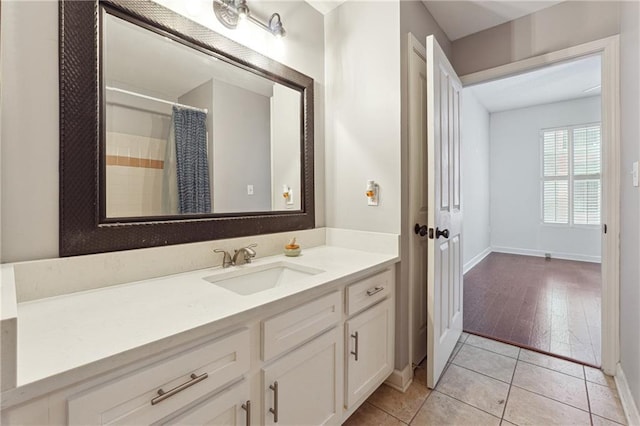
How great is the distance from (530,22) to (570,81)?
2.74 m

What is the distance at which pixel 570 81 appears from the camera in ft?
12.9

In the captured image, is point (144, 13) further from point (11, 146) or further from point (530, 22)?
point (530, 22)

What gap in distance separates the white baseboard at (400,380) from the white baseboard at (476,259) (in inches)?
112

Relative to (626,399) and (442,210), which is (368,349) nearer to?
(442,210)

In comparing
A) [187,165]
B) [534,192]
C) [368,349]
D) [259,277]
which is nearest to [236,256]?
[259,277]

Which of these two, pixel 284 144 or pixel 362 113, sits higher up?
pixel 362 113

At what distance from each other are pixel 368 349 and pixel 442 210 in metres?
0.92

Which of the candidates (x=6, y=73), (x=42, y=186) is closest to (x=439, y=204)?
(x=42, y=186)

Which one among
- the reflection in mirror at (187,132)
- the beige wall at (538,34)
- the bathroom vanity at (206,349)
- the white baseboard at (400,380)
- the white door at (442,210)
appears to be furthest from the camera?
the beige wall at (538,34)

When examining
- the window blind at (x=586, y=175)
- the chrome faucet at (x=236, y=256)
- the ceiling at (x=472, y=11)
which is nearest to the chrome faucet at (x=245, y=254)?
the chrome faucet at (x=236, y=256)

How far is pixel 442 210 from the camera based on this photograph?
1751 mm

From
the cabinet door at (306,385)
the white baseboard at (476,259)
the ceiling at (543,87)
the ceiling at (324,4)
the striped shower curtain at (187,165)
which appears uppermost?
the ceiling at (543,87)

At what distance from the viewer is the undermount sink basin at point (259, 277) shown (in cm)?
129

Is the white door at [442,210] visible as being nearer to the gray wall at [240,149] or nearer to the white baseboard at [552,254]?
the gray wall at [240,149]
